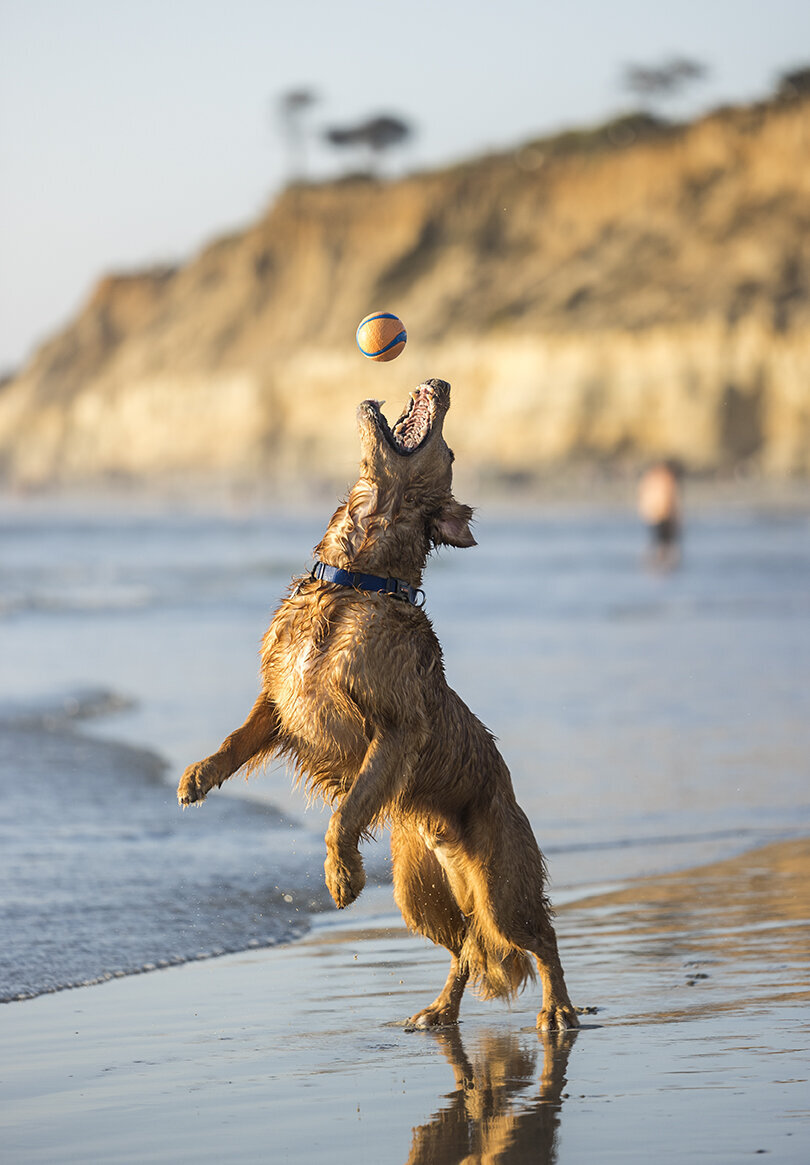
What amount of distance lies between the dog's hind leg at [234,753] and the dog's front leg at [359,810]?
14.8 inches

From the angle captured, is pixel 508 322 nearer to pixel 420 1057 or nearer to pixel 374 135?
pixel 374 135

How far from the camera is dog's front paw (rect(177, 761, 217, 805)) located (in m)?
4.61

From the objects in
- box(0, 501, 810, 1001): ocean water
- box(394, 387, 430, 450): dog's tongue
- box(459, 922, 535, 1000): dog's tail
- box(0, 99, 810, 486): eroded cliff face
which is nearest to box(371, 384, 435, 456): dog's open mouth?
box(394, 387, 430, 450): dog's tongue

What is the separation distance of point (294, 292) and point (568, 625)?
65059 millimetres

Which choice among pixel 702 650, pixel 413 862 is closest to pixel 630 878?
pixel 413 862

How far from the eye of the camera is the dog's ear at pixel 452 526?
15.3ft

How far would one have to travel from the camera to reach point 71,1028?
15.5ft

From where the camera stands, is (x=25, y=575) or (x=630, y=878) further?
(x=25, y=575)

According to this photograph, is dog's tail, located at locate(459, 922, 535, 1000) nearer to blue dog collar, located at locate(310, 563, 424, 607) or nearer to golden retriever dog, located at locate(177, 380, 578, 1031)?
golden retriever dog, located at locate(177, 380, 578, 1031)

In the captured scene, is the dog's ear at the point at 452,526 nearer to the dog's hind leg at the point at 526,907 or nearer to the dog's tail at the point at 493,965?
the dog's hind leg at the point at 526,907

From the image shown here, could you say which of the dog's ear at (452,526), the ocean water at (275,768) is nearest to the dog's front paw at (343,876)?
the dog's ear at (452,526)

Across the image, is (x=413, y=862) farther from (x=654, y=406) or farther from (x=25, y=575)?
(x=654, y=406)

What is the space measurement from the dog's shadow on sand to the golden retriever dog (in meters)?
0.18

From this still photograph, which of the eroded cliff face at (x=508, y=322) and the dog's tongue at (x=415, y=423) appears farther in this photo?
the eroded cliff face at (x=508, y=322)
